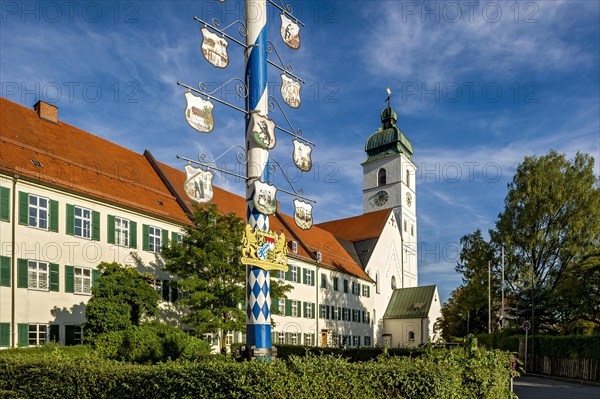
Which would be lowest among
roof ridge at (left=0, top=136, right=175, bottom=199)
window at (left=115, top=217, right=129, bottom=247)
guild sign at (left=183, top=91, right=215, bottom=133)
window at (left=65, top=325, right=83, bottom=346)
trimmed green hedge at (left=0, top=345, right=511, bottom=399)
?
window at (left=65, top=325, right=83, bottom=346)

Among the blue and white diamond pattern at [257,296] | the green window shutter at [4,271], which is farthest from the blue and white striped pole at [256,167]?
the green window shutter at [4,271]

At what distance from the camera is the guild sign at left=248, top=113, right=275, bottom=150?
484 inches

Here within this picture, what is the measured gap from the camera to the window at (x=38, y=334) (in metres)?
21.3

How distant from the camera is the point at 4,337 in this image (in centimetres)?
2016

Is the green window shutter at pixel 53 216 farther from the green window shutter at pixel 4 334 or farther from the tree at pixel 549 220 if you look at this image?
the tree at pixel 549 220

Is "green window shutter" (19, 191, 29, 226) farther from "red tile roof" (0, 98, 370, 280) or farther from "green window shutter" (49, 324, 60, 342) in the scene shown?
"green window shutter" (49, 324, 60, 342)

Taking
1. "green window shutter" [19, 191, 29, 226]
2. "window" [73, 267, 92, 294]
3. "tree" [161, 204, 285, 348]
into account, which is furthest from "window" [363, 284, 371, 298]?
"green window shutter" [19, 191, 29, 226]

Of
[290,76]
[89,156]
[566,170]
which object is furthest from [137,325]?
[566,170]

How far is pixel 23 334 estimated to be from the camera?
2088cm

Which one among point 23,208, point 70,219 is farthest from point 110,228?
point 23,208

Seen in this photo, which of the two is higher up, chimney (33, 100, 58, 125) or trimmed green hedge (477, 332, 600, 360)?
chimney (33, 100, 58, 125)

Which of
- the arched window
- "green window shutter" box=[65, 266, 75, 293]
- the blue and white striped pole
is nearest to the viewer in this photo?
the blue and white striped pole

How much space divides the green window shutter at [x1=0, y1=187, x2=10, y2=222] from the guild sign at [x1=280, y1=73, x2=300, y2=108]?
13.2 meters

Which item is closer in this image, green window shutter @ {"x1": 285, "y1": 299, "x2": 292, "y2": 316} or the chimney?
the chimney
